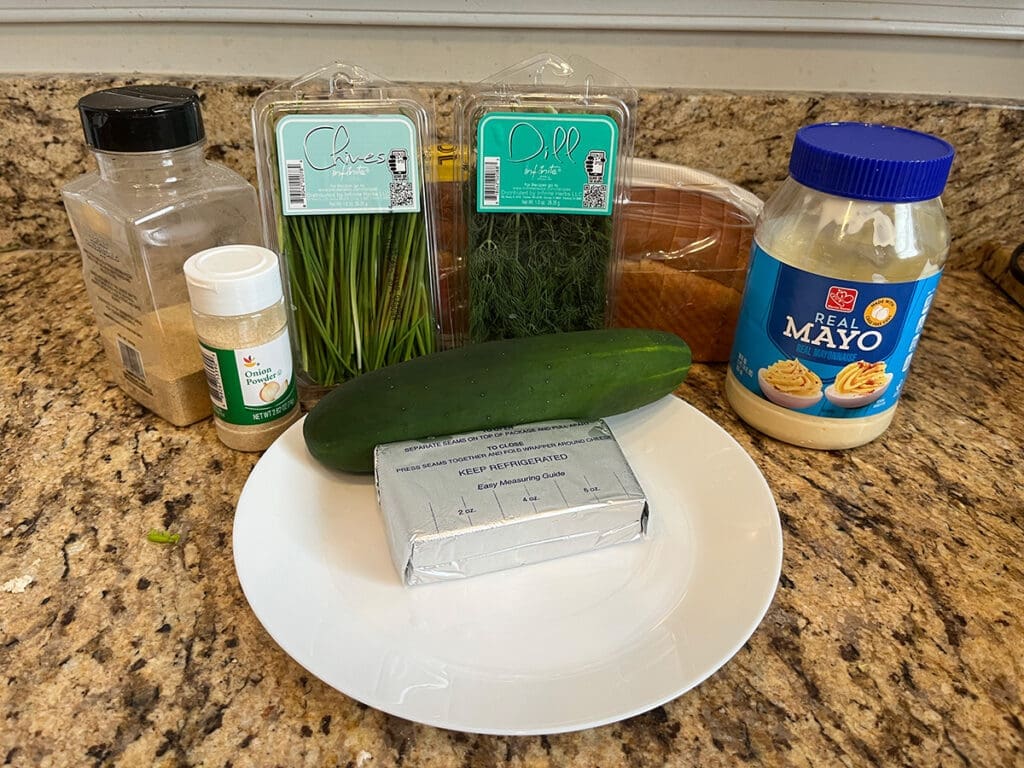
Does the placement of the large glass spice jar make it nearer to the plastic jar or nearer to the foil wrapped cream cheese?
the foil wrapped cream cheese

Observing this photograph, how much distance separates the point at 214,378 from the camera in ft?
2.03

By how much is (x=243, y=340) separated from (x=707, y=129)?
569mm

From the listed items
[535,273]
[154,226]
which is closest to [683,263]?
[535,273]

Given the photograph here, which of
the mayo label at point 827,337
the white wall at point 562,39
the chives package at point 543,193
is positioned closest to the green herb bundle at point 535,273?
the chives package at point 543,193

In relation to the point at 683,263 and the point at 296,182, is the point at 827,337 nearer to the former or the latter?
the point at 683,263

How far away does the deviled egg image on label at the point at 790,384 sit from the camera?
2.11 ft

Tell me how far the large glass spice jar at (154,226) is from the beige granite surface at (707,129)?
8.8 inches

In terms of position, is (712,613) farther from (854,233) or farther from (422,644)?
(854,233)

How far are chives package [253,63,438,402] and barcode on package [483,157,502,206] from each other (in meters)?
0.05

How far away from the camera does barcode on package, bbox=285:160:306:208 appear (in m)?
0.62

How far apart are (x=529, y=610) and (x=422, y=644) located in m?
0.08

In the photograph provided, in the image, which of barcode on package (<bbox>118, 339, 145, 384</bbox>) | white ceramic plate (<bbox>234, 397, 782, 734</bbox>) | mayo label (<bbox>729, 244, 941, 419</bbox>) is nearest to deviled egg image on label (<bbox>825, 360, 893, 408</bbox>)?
mayo label (<bbox>729, 244, 941, 419</bbox>)

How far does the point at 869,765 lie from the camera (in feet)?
1.43

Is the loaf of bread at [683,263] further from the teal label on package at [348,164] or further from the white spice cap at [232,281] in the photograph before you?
the white spice cap at [232,281]
